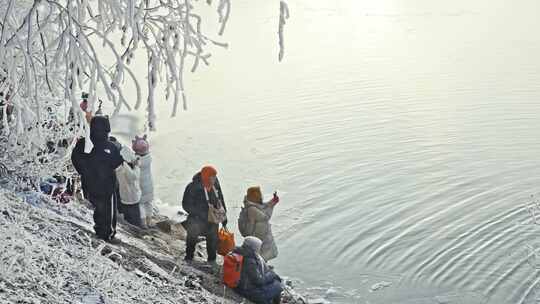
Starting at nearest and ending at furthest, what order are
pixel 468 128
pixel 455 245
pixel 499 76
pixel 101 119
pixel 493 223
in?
pixel 101 119 → pixel 455 245 → pixel 493 223 → pixel 468 128 → pixel 499 76

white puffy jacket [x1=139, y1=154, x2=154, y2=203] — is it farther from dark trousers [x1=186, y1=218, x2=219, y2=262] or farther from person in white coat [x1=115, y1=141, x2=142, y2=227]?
dark trousers [x1=186, y1=218, x2=219, y2=262]

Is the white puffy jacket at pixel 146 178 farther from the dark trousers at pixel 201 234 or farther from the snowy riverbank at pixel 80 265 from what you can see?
the dark trousers at pixel 201 234

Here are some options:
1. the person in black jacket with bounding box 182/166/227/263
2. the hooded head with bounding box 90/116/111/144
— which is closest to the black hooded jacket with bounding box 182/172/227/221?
the person in black jacket with bounding box 182/166/227/263

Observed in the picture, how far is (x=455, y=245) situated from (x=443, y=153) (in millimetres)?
5046

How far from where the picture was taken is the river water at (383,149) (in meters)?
11.2

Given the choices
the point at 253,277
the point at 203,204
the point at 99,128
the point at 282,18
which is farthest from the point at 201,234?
the point at 282,18

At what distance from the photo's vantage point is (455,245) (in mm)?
11945

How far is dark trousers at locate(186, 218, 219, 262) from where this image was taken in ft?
26.8

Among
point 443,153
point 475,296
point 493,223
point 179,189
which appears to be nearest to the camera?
point 475,296

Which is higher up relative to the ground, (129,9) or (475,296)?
(129,9)

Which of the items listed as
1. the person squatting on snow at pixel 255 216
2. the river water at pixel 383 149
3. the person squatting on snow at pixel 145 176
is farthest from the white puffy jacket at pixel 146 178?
the river water at pixel 383 149

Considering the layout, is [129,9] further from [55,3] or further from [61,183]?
[61,183]

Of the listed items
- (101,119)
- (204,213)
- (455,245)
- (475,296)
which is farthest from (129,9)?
(455,245)

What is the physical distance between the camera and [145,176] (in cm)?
899
